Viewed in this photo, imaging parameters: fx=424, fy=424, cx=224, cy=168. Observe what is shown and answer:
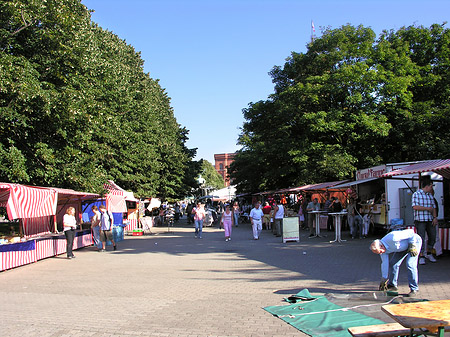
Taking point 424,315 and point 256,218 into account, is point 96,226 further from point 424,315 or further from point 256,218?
point 424,315

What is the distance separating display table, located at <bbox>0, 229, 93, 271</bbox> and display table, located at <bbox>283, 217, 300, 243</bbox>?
8756 millimetres

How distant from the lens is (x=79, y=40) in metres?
19.9

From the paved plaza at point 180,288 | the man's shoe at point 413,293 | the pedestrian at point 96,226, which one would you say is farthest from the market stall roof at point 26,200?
the man's shoe at point 413,293

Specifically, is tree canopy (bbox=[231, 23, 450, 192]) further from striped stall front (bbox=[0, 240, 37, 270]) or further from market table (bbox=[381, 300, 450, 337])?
market table (bbox=[381, 300, 450, 337])

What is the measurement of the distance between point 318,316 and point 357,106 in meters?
27.4

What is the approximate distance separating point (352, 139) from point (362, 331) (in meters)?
28.5

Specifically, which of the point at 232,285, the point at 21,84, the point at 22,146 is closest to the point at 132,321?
the point at 232,285

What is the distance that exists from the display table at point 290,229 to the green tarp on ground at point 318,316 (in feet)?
33.9

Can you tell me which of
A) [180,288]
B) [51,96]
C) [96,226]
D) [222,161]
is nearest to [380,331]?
[180,288]

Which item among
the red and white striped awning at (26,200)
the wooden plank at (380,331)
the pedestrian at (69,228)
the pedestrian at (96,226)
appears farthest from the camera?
the pedestrian at (96,226)

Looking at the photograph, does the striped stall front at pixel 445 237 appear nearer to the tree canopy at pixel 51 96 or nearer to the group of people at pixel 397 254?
the group of people at pixel 397 254

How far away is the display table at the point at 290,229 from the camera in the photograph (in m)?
17.8

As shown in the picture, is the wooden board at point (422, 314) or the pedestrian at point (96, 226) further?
the pedestrian at point (96, 226)

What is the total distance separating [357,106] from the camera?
3147cm
